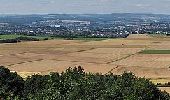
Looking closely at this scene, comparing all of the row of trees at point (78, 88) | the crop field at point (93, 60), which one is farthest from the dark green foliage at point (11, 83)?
the crop field at point (93, 60)

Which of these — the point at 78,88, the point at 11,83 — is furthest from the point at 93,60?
the point at 78,88

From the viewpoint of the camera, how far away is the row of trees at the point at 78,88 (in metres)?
40.8

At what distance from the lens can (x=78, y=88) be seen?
44281 mm

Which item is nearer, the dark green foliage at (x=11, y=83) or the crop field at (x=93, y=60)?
the dark green foliage at (x=11, y=83)

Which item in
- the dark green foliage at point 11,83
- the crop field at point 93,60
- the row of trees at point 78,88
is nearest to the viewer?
the row of trees at point 78,88

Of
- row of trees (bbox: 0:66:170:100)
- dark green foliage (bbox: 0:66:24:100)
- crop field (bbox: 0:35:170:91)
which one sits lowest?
crop field (bbox: 0:35:170:91)

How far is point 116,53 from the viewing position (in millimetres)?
115125

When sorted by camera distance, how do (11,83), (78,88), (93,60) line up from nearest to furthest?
(78,88) → (11,83) → (93,60)

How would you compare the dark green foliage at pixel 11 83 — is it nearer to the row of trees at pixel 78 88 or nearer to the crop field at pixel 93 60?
the row of trees at pixel 78 88

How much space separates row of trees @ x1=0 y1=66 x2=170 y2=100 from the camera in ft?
134

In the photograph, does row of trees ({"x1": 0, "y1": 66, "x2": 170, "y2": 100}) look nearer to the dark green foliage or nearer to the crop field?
the dark green foliage

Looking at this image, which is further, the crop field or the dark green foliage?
the crop field

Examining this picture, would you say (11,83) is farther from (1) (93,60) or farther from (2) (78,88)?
(1) (93,60)

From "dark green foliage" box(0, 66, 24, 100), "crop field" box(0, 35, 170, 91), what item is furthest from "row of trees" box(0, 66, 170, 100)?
"crop field" box(0, 35, 170, 91)
